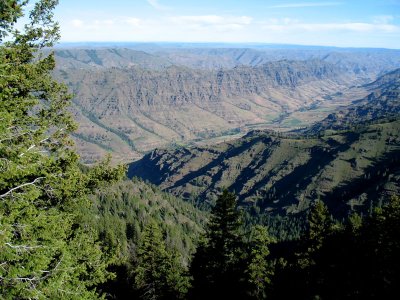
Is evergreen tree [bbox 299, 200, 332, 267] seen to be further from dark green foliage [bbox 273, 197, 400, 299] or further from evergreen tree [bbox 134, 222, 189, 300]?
evergreen tree [bbox 134, 222, 189, 300]

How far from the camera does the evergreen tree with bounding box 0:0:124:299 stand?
1297 cm

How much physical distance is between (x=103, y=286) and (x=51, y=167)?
44.1 metres

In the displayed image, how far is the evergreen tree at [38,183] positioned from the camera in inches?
511

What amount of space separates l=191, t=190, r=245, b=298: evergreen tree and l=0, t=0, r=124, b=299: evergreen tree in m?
18.2

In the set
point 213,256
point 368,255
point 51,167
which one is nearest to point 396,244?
point 368,255

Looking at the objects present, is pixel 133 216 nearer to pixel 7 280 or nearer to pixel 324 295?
pixel 324 295

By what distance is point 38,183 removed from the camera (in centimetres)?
1681

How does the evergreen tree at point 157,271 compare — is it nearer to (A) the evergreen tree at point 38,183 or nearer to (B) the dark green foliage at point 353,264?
(B) the dark green foliage at point 353,264

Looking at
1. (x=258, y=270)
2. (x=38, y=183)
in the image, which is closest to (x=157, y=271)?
(x=258, y=270)

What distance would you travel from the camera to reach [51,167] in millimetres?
17578

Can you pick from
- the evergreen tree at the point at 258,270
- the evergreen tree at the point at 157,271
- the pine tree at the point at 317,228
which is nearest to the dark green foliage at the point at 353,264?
the pine tree at the point at 317,228

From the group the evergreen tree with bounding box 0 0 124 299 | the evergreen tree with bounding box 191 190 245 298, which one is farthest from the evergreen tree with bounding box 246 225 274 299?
the evergreen tree with bounding box 0 0 124 299

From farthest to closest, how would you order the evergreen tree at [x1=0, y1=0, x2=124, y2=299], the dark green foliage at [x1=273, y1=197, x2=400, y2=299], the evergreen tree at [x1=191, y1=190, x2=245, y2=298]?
the evergreen tree at [x1=191, y1=190, x2=245, y2=298]
the dark green foliage at [x1=273, y1=197, x2=400, y2=299]
the evergreen tree at [x1=0, y1=0, x2=124, y2=299]

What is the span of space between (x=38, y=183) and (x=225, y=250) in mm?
25269
